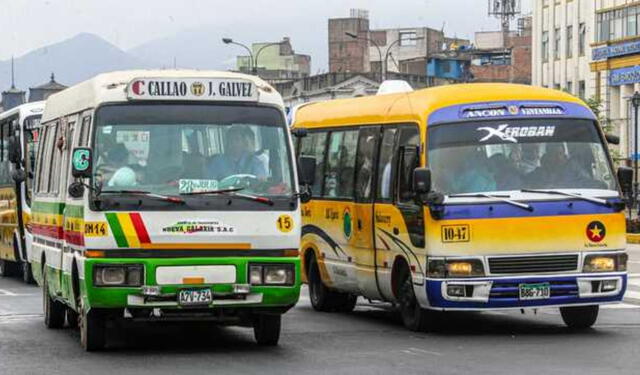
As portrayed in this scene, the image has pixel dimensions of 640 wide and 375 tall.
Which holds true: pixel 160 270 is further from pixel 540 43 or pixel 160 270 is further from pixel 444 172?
pixel 540 43

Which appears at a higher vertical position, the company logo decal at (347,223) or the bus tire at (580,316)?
the company logo decal at (347,223)

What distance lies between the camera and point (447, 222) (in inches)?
688

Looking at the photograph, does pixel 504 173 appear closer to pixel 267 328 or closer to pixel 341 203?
pixel 267 328

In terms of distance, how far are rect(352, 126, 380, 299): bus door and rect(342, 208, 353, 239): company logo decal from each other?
0.15 metres

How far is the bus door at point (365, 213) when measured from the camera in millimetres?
19891

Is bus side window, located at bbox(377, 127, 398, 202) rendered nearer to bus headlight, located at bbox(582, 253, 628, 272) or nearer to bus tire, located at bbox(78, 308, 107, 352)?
bus headlight, located at bbox(582, 253, 628, 272)

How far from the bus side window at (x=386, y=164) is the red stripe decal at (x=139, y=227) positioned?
174 inches

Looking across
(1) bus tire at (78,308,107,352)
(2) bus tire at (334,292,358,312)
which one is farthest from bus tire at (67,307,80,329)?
(2) bus tire at (334,292,358,312)

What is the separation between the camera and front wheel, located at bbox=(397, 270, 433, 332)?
18281 millimetres

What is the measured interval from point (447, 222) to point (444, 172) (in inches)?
24.6

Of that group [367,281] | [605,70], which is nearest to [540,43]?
[605,70]

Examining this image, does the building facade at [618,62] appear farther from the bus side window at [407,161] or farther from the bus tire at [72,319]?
the bus tire at [72,319]

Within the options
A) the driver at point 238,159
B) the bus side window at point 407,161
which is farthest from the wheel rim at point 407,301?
the driver at point 238,159

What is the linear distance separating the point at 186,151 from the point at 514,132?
4066 mm
